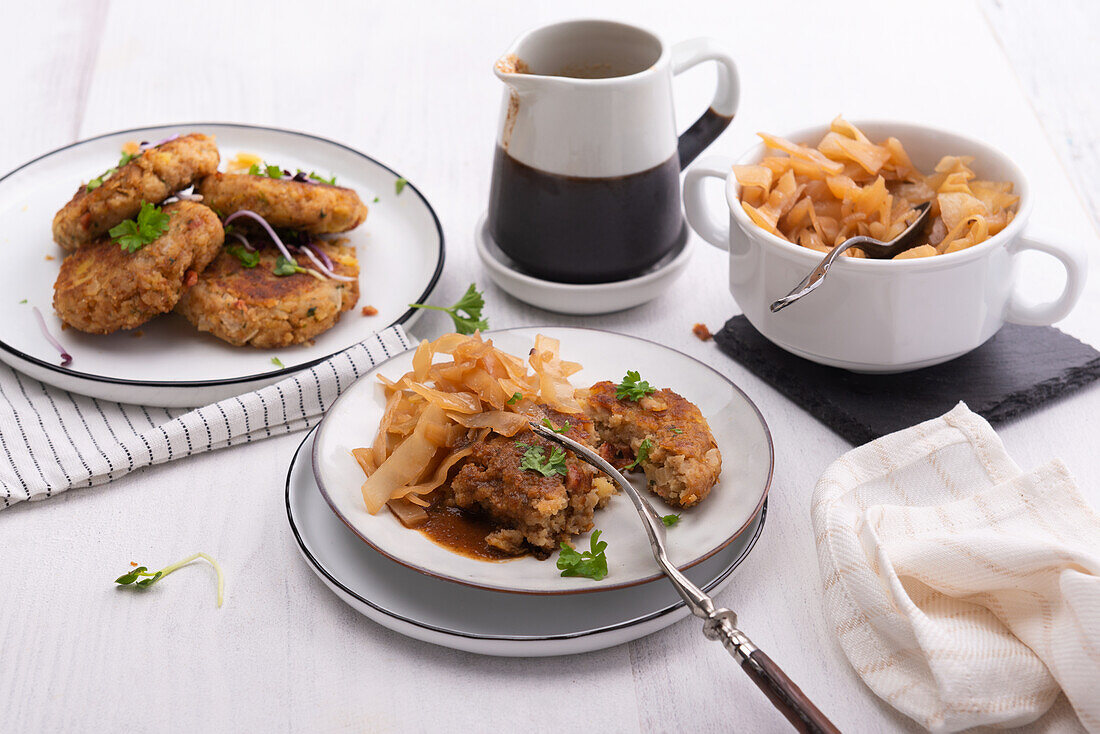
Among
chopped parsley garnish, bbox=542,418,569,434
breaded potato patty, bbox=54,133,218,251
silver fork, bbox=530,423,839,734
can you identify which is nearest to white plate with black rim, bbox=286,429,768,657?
silver fork, bbox=530,423,839,734

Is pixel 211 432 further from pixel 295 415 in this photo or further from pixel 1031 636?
pixel 1031 636

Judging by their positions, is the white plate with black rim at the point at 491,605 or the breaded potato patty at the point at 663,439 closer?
the white plate with black rim at the point at 491,605

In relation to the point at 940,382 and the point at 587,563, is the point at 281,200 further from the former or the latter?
the point at 940,382

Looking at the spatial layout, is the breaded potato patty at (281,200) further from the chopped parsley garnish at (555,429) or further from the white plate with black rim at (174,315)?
the chopped parsley garnish at (555,429)

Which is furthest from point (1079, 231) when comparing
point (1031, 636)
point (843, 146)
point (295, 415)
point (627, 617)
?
point (295, 415)

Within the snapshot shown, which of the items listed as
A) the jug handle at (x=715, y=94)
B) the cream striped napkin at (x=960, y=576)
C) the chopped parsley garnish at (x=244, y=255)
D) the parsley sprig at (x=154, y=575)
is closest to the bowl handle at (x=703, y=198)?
the jug handle at (x=715, y=94)

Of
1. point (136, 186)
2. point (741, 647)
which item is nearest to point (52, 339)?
point (136, 186)

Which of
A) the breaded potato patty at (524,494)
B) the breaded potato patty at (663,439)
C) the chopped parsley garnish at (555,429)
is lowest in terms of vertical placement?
the breaded potato patty at (524,494)
